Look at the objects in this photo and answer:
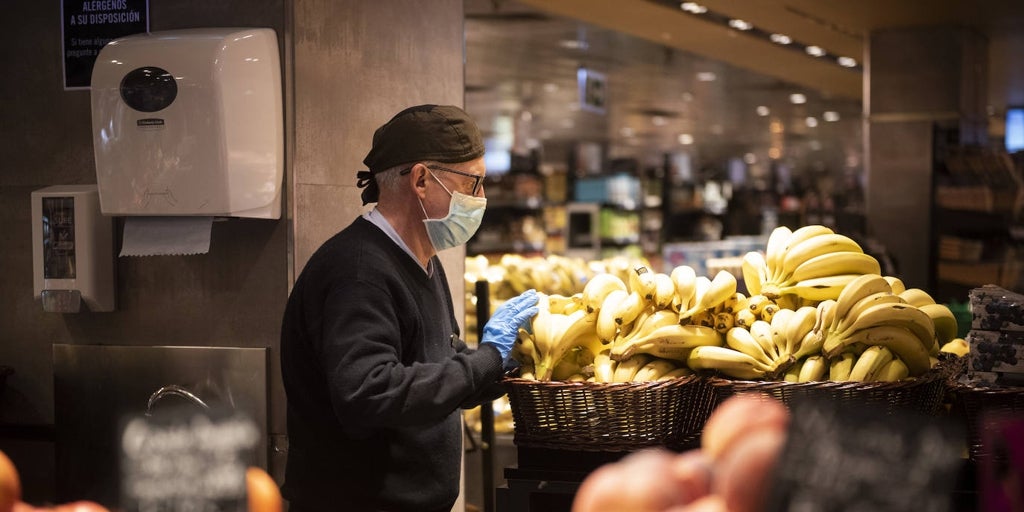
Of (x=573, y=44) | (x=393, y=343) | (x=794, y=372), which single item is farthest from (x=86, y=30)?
(x=573, y=44)

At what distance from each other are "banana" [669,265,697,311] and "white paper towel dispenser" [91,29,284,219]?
51.7 inches

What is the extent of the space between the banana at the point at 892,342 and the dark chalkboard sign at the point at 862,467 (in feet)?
4.32

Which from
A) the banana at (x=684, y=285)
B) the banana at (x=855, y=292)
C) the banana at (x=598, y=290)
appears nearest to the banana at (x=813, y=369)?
the banana at (x=855, y=292)

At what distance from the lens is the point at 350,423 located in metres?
2.47

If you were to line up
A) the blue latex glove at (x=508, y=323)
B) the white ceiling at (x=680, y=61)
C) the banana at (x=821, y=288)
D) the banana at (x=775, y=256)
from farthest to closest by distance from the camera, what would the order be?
1. the white ceiling at (x=680, y=61)
2. the banana at (x=775, y=256)
3. the banana at (x=821, y=288)
4. the blue latex glove at (x=508, y=323)

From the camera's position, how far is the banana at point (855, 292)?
262cm

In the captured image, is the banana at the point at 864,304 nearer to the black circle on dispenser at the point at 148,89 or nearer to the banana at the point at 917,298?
the banana at the point at 917,298

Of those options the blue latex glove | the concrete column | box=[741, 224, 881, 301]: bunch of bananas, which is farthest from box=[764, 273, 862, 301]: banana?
the concrete column

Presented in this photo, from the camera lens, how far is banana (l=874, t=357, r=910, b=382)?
2.52 meters

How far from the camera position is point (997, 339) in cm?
265

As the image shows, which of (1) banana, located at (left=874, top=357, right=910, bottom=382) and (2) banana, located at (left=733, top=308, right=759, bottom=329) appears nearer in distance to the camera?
(1) banana, located at (left=874, top=357, right=910, bottom=382)

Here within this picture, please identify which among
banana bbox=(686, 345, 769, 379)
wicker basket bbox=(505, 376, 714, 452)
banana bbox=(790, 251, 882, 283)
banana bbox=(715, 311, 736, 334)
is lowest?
wicker basket bbox=(505, 376, 714, 452)

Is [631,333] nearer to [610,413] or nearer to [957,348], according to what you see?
[610,413]

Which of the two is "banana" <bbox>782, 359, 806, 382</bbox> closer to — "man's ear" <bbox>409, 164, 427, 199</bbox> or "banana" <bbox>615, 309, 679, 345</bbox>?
"banana" <bbox>615, 309, 679, 345</bbox>
